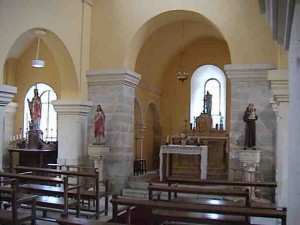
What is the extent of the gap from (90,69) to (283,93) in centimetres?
550

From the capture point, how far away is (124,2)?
10492 mm

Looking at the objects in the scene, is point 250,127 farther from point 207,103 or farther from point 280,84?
point 207,103

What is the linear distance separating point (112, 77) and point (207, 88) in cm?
589

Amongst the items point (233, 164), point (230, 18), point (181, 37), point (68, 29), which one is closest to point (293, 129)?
point (233, 164)

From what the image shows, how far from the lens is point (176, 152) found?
10023mm

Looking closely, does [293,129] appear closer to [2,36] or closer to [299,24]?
[299,24]

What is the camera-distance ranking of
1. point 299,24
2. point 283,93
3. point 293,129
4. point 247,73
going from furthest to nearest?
1. point 247,73
2. point 283,93
3. point 293,129
4. point 299,24

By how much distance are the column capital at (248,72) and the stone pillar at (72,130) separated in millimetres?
3639

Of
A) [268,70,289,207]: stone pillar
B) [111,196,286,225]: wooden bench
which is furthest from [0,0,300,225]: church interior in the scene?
[111,196,286,225]: wooden bench

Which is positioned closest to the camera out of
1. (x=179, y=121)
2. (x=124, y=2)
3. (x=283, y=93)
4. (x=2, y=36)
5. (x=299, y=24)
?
(x=299, y=24)

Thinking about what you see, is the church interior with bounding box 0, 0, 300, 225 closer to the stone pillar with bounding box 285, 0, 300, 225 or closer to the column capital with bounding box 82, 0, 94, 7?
the column capital with bounding box 82, 0, 94, 7

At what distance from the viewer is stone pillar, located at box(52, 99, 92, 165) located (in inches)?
399

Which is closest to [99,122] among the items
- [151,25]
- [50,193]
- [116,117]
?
[116,117]

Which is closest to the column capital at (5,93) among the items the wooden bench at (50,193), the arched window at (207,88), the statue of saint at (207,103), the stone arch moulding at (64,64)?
the wooden bench at (50,193)
